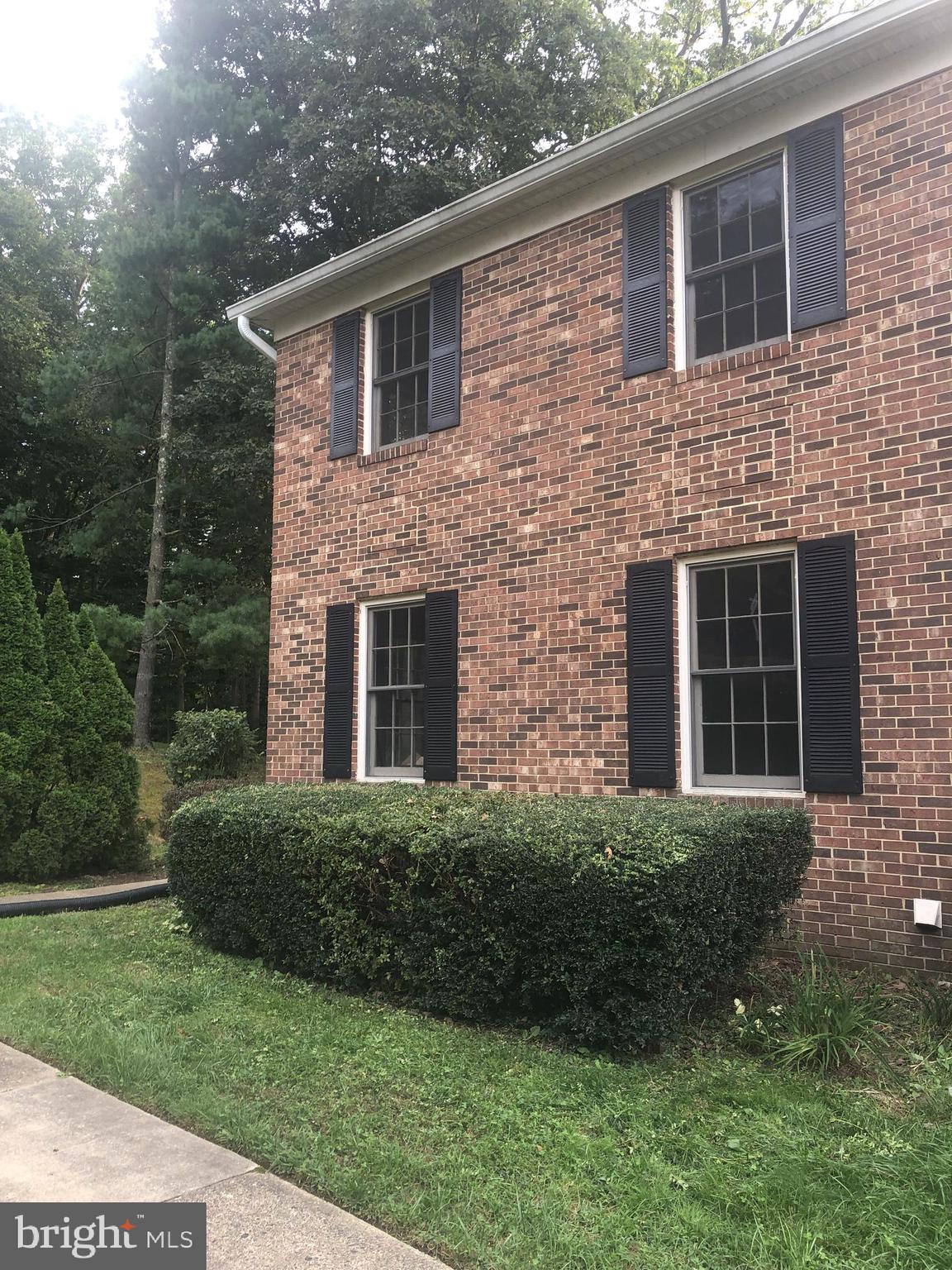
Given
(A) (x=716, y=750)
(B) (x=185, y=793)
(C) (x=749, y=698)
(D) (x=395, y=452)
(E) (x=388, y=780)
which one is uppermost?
(D) (x=395, y=452)

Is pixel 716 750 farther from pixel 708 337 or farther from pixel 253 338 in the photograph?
pixel 253 338

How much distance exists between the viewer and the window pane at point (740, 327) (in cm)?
723

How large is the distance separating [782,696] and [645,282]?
3388 mm

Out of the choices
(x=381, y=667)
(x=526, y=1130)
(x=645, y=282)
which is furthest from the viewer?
(x=381, y=667)

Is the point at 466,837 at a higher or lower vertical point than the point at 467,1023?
higher

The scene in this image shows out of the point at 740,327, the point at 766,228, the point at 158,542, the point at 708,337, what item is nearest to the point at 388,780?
the point at 708,337

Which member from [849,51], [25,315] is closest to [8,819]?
[849,51]

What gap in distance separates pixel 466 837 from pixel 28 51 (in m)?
28.2

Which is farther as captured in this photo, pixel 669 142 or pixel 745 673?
pixel 669 142

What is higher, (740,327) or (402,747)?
(740,327)

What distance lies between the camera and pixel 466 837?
17.1 ft

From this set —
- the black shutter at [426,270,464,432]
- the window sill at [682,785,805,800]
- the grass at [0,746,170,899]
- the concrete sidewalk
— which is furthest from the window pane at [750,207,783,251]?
the grass at [0,746,170,899]

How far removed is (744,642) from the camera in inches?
275

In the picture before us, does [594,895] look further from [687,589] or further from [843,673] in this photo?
[687,589]
